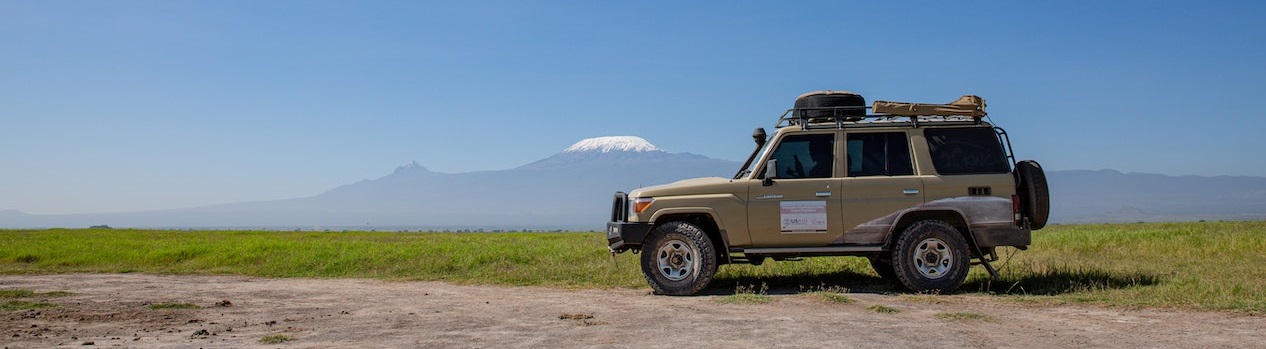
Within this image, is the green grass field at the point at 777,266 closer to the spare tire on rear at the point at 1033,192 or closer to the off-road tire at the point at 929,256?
the off-road tire at the point at 929,256

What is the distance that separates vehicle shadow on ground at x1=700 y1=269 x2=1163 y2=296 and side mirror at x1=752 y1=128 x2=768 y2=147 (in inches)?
76.0

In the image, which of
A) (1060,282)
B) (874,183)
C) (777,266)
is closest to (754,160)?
(874,183)

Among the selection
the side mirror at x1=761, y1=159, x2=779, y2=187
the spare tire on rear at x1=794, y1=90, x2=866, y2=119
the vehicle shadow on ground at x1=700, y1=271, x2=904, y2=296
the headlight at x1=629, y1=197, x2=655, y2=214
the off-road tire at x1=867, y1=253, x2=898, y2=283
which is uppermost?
the spare tire on rear at x1=794, y1=90, x2=866, y2=119

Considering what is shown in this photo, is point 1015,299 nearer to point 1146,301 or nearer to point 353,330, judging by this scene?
point 1146,301

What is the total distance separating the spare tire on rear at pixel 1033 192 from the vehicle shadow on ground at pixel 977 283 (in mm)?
870

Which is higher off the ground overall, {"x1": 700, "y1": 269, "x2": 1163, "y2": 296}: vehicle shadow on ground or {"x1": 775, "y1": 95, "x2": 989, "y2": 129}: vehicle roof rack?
{"x1": 775, "y1": 95, "x2": 989, "y2": 129}: vehicle roof rack

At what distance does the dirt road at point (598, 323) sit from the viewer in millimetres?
7609

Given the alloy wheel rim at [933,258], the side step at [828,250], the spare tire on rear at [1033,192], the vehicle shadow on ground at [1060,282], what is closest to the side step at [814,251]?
the side step at [828,250]

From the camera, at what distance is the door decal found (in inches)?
464

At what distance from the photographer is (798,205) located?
11797 millimetres

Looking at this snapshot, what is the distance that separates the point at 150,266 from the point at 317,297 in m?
9.54

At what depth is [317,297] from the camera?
12211 mm

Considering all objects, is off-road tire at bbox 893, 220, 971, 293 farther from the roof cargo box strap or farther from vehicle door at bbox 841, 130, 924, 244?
the roof cargo box strap

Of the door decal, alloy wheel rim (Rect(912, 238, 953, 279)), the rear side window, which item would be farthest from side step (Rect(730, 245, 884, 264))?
the rear side window
